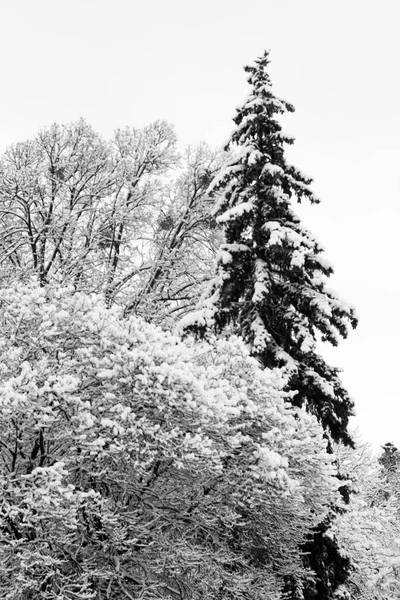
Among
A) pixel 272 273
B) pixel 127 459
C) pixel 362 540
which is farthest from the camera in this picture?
pixel 272 273

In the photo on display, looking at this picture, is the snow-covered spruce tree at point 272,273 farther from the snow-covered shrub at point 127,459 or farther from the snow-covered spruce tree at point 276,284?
the snow-covered shrub at point 127,459

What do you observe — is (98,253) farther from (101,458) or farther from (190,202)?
(101,458)

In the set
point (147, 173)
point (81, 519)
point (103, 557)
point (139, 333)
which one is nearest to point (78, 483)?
point (81, 519)

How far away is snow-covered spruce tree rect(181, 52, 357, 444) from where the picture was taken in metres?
11.9

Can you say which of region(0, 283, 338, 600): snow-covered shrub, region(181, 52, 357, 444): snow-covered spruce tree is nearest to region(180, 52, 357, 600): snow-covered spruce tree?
region(181, 52, 357, 444): snow-covered spruce tree

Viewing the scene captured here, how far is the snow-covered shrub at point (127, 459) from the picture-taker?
24.4 ft

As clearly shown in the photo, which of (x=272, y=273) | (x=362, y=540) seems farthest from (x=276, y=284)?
(x=362, y=540)

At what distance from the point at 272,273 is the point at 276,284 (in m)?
0.74

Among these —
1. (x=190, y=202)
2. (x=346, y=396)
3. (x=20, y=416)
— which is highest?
(x=190, y=202)

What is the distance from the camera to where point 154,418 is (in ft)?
27.0

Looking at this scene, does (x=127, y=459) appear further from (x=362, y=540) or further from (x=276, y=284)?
(x=362, y=540)

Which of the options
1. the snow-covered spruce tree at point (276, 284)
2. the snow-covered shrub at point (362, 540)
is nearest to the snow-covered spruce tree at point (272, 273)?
the snow-covered spruce tree at point (276, 284)

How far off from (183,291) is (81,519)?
10.3 meters

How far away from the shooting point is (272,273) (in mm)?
13125
